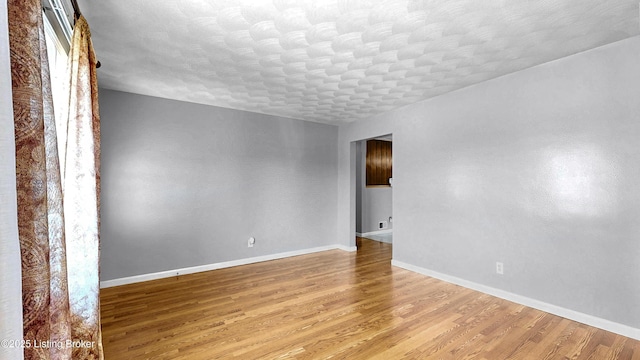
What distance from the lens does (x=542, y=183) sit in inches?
110

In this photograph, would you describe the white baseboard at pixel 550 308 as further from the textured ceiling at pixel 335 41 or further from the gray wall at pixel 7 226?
the gray wall at pixel 7 226

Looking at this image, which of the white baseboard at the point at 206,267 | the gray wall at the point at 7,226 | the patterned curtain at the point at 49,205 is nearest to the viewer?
the gray wall at the point at 7,226

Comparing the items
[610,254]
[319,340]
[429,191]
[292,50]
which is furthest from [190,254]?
[610,254]

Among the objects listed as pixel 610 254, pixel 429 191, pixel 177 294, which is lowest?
pixel 177 294

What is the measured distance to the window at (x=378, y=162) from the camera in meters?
6.82

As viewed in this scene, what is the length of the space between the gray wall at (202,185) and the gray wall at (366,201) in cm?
142

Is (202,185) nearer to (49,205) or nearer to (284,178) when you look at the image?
(284,178)

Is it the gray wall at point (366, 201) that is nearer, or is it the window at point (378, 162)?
the gray wall at point (366, 201)

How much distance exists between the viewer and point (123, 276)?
352 cm

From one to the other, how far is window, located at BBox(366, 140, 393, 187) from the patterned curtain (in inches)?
224

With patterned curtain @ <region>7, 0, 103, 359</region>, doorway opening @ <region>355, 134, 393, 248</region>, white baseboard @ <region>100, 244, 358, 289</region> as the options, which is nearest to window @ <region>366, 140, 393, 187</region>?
doorway opening @ <region>355, 134, 393, 248</region>

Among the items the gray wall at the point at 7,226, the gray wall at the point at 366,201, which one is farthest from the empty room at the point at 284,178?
the gray wall at the point at 366,201

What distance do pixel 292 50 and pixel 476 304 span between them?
3171mm

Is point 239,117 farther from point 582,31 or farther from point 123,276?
point 582,31
